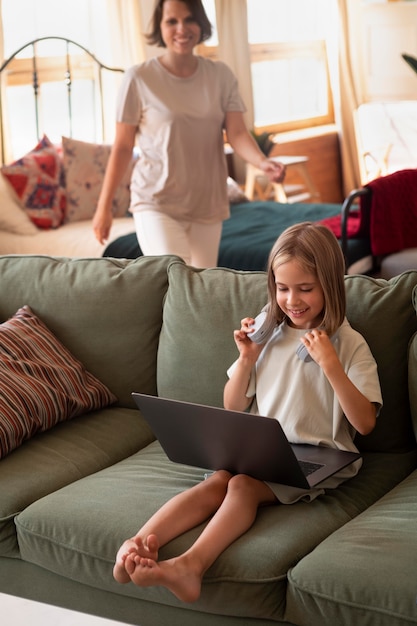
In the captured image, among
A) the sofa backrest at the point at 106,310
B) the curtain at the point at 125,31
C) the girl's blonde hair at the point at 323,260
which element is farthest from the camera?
the curtain at the point at 125,31

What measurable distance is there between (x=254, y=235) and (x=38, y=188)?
1.16 m

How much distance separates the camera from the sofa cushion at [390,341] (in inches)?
85.7

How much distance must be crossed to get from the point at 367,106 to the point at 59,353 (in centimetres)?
570

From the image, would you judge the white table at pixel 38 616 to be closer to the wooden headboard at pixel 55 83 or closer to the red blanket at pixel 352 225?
the red blanket at pixel 352 225

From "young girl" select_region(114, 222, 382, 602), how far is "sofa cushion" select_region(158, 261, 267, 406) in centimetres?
16

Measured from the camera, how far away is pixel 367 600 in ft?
5.31

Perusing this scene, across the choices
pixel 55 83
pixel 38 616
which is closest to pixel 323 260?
pixel 38 616

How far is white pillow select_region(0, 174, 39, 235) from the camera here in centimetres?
470

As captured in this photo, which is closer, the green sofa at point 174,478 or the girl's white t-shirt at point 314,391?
the green sofa at point 174,478

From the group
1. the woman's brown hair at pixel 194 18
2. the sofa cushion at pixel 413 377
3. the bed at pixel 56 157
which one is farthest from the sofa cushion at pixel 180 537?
the bed at pixel 56 157

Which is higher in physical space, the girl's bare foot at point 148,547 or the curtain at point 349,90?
the curtain at point 349,90

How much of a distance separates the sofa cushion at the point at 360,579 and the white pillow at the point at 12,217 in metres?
3.24

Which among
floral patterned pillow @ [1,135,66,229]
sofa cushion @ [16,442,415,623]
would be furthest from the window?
sofa cushion @ [16,442,415,623]

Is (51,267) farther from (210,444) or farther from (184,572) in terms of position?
(184,572)
